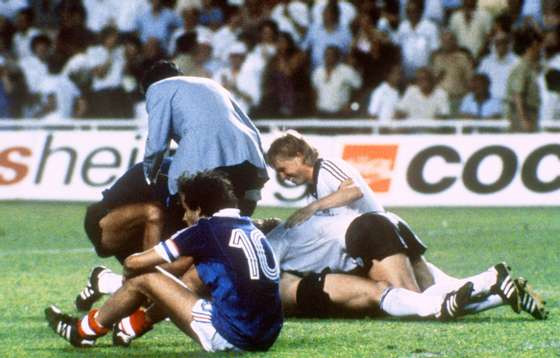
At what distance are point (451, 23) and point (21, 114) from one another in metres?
5.97

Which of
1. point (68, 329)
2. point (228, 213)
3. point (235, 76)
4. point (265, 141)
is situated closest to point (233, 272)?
point (228, 213)

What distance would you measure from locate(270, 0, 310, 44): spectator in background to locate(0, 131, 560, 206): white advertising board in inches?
96.5

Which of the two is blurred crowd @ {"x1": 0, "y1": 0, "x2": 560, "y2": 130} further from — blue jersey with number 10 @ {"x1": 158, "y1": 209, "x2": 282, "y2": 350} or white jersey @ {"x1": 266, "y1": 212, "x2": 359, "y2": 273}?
blue jersey with number 10 @ {"x1": 158, "y1": 209, "x2": 282, "y2": 350}

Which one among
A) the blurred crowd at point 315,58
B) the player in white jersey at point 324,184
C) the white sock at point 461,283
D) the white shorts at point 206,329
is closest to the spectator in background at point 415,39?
the blurred crowd at point 315,58

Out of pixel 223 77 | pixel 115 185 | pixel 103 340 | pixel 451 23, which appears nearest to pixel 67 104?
pixel 223 77

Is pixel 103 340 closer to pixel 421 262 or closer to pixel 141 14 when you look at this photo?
pixel 421 262

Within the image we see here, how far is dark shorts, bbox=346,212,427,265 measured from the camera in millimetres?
9969

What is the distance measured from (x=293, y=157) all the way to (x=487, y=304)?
155cm

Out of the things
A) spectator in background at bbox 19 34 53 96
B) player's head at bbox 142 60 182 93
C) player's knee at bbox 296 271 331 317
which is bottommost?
spectator in background at bbox 19 34 53 96

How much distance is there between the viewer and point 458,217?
17828mm

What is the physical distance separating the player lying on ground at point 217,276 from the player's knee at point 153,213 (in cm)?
179

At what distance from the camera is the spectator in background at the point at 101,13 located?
22.5m

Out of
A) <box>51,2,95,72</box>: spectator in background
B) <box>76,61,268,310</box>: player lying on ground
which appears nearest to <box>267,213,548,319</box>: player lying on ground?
<box>76,61,268,310</box>: player lying on ground

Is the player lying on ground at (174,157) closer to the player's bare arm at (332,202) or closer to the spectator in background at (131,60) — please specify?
the player's bare arm at (332,202)
